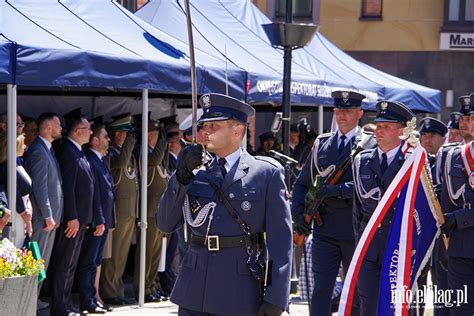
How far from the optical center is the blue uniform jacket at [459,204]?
8789mm

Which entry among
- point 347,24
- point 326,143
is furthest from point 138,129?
point 347,24

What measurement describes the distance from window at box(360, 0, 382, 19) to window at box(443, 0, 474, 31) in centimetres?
178

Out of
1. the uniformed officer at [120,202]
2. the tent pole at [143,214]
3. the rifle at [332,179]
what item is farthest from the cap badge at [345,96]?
the uniformed officer at [120,202]

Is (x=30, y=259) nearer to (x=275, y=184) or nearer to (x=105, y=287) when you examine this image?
(x=275, y=184)

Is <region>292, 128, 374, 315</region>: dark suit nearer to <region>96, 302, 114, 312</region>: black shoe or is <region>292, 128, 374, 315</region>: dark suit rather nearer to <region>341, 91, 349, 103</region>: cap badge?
<region>341, 91, 349, 103</region>: cap badge

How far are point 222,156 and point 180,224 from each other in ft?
1.55

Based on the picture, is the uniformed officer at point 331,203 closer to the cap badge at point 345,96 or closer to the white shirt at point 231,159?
the cap badge at point 345,96

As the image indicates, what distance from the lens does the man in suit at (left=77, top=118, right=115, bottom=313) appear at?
1112cm

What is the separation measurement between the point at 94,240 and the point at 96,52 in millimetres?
1938

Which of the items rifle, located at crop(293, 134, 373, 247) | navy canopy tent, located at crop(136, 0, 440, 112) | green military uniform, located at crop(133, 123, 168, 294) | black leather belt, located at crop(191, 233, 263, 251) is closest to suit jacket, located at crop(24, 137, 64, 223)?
green military uniform, located at crop(133, 123, 168, 294)

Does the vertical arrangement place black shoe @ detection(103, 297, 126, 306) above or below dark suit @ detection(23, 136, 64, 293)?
below

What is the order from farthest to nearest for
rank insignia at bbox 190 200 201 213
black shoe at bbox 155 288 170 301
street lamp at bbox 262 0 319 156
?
black shoe at bbox 155 288 170 301
street lamp at bbox 262 0 319 156
rank insignia at bbox 190 200 201 213

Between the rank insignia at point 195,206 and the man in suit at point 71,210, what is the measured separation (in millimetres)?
4255

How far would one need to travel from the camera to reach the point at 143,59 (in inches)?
431
